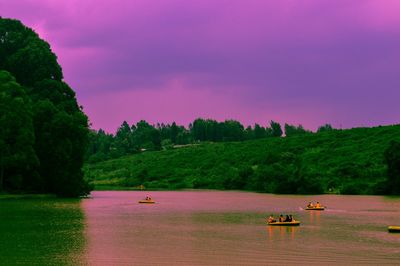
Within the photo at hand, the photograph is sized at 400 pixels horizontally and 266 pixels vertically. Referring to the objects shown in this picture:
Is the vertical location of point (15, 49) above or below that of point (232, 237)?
above

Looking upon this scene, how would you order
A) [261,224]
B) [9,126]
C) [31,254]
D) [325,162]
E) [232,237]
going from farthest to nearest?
[325,162]
[9,126]
[261,224]
[232,237]
[31,254]

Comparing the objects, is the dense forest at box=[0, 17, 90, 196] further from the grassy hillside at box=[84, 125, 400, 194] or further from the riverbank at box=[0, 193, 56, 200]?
the grassy hillside at box=[84, 125, 400, 194]

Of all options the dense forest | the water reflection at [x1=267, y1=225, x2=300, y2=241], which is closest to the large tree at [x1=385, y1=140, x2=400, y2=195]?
the dense forest

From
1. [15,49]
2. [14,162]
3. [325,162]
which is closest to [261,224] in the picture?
[14,162]

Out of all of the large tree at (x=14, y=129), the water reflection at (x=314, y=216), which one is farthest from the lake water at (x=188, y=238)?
the large tree at (x=14, y=129)

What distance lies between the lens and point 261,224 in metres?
63.1

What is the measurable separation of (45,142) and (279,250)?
68546mm

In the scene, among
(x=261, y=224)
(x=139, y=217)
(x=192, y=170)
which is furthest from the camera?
(x=192, y=170)

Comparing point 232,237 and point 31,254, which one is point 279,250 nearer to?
point 232,237

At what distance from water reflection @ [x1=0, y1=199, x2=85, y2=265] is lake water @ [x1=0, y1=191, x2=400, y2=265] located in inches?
2.3

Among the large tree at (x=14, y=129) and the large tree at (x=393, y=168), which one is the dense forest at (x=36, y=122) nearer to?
the large tree at (x=14, y=129)

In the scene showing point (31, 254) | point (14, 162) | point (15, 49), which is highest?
point (15, 49)

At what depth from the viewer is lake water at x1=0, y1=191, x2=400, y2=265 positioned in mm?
39125

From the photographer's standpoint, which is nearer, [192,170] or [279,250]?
[279,250]
